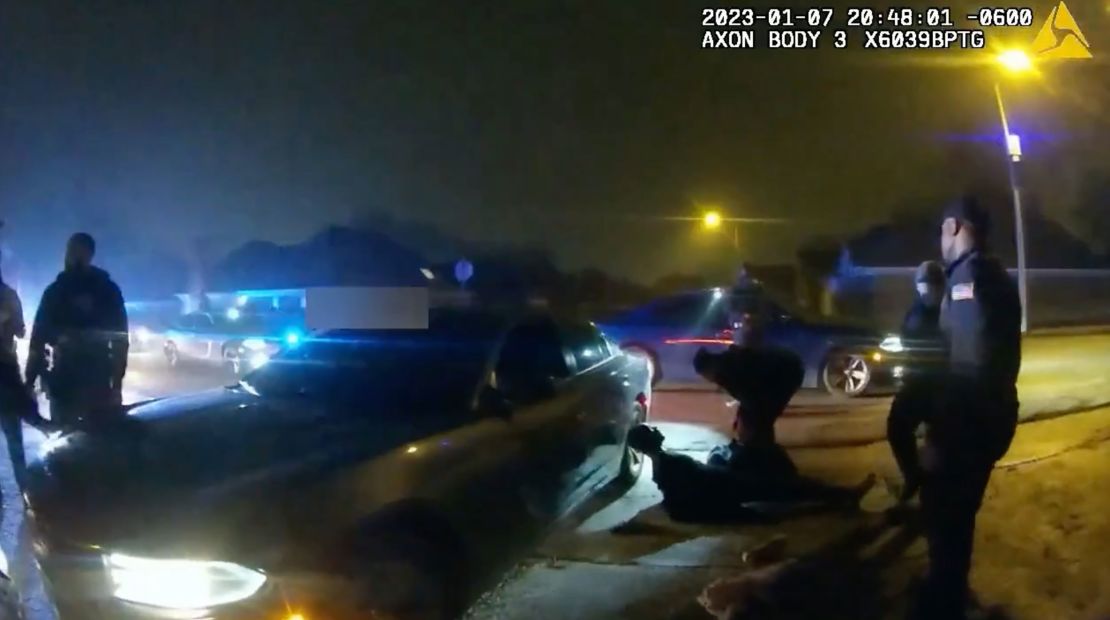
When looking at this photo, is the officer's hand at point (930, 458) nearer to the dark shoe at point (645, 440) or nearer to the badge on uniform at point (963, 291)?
the badge on uniform at point (963, 291)

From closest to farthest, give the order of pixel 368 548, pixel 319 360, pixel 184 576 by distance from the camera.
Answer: pixel 184 576 → pixel 368 548 → pixel 319 360

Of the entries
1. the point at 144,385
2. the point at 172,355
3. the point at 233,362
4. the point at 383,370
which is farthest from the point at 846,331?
the point at 144,385

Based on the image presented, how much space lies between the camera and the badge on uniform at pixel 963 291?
3.00 metres

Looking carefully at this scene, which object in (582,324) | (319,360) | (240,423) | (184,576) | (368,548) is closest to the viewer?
(184,576)

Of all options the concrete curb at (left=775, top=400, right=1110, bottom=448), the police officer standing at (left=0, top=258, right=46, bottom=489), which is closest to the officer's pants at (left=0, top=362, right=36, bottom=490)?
the police officer standing at (left=0, top=258, right=46, bottom=489)

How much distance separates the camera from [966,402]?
3.10 metres

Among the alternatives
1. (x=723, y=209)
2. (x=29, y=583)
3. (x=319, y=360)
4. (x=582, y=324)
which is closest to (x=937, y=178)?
(x=723, y=209)

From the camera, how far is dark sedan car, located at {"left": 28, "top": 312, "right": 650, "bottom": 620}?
266cm

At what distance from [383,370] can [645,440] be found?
1.47 m

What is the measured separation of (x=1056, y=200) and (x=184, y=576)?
3760mm

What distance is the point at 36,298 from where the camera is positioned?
4176mm

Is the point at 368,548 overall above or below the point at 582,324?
below

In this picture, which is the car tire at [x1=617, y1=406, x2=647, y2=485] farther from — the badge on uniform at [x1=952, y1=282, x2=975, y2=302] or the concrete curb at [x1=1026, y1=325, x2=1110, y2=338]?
the badge on uniform at [x1=952, y1=282, x2=975, y2=302]

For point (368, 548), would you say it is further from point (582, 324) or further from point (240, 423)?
point (582, 324)
